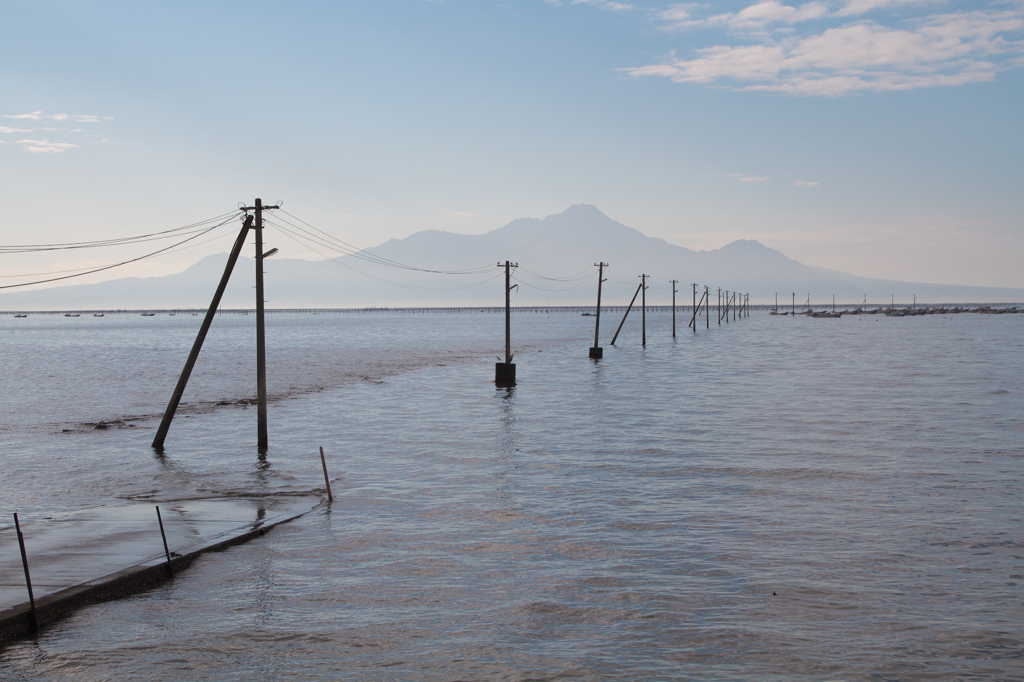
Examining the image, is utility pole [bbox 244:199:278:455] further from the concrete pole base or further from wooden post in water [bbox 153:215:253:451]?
the concrete pole base

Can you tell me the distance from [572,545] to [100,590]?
23.5 ft

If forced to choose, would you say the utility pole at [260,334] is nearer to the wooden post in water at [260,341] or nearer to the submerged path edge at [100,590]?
the wooden post in water at [260,341]

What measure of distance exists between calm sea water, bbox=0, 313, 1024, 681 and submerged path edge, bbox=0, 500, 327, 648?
8.8 inches

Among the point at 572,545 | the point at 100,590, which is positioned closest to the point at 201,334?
the point at 100,590

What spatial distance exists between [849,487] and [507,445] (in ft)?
34.9

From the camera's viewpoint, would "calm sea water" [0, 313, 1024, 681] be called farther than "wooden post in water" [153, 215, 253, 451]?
No

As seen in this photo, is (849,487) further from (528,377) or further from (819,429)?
(528,377)

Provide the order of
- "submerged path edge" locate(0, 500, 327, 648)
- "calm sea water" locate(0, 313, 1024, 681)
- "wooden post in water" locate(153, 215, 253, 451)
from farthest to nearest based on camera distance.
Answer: "wooden post in water" locate(153, 215, 253, 451) → "submerged path edge" locate(0, 500, 327, 648) → "calm sea water" locate(0, 313, 1024, 681)

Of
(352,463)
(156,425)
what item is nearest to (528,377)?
(156,425)

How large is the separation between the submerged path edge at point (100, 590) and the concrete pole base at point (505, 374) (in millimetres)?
32338

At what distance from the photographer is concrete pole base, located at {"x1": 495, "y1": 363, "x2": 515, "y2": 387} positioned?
→ 4556 cm

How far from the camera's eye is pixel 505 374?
45688 mm

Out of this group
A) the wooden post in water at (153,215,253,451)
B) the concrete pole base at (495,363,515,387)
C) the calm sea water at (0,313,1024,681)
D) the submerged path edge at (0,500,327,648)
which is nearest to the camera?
the calm sea water at (0,313,1024,681)

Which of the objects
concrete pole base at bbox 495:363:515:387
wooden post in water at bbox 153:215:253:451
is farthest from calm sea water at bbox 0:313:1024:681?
concrete pole base at bbox 495:363:515:387
